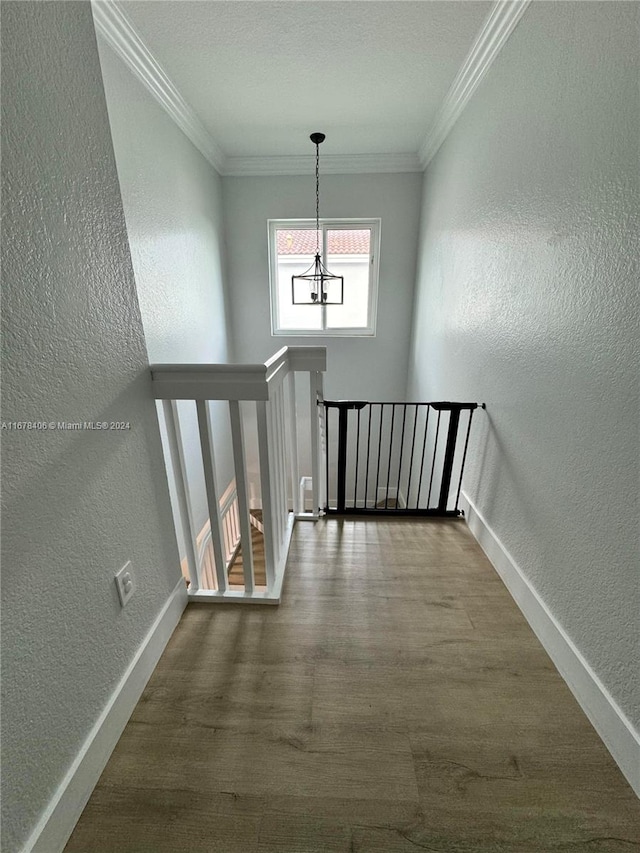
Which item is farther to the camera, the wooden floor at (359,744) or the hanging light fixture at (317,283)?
the hanging light fixture at (317,283)

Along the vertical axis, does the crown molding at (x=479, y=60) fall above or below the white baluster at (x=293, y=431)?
above

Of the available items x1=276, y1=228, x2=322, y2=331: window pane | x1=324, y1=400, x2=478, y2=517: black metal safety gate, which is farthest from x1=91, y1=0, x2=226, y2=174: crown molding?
x1=324, y1=400, x2=478, y2=517: black metal safety gate

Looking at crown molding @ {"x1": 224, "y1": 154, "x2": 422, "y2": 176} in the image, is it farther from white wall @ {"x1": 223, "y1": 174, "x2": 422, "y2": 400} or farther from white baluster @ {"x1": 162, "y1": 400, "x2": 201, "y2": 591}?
white baluster @ {"x1": 162, "y1": 400, "x2": 201, "y2": 591}

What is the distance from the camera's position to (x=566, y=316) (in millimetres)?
1313

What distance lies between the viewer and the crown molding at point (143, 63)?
1803mm

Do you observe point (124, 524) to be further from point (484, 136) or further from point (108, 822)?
point (484, 136)

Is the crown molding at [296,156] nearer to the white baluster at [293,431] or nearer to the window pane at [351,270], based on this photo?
the window pane at [351,270]

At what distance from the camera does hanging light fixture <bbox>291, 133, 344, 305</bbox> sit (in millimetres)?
3248

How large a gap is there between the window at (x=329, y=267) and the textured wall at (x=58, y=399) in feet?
10.2

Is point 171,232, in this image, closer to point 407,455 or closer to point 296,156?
point 296,156

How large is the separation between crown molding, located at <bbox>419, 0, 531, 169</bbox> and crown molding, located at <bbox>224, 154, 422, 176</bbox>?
2.01ft

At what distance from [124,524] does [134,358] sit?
56 cm

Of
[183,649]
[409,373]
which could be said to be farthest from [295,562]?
[409,373]

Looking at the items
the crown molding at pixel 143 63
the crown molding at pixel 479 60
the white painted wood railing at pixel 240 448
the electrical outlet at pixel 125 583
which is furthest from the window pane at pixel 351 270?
the electrical outlet at pixel 125 583
